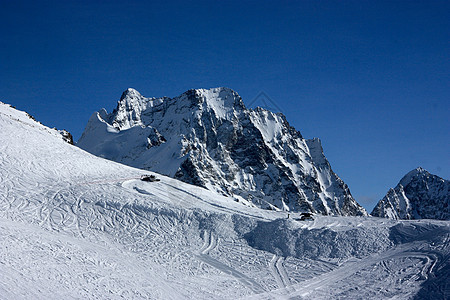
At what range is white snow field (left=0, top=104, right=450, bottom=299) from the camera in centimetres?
2484

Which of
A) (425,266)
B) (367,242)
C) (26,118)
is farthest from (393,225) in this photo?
(26,118)

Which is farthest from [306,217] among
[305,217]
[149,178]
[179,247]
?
[149,178]

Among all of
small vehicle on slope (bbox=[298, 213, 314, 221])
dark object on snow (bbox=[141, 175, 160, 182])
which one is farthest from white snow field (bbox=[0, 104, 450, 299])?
dark object on snow (bbox=[141, 175, 160, 182])

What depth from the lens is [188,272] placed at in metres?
28.2

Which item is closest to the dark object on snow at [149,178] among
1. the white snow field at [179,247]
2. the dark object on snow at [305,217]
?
the white snow field at [179,247]

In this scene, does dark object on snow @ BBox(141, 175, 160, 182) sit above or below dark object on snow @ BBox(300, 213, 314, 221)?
below

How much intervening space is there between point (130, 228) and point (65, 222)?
14.2 ft

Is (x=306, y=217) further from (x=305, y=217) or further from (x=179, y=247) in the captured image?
(x=179, y=247)

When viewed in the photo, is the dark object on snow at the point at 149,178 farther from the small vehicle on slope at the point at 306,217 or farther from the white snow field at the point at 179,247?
Answer: the small vehicle on slope at the point at 306,217

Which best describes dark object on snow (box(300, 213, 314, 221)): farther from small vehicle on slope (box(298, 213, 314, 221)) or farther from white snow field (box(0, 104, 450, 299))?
white snow field (box(0, 104, 450, 299))

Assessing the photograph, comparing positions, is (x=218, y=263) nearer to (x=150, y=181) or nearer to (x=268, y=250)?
(x=268, y=250)

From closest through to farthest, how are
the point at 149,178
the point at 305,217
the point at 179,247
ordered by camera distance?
the point at 179,247 → the point at 305,217 → the point at 149,178

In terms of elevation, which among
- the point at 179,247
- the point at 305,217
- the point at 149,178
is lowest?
the point at 179,247

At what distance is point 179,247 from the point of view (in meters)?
31.7
